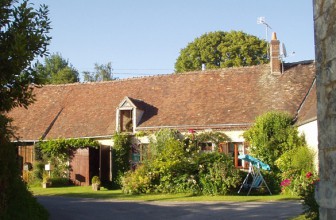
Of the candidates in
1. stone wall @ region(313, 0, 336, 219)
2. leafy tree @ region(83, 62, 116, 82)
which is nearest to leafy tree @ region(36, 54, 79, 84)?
leafy tree @ region(83, 62, 116, 82)

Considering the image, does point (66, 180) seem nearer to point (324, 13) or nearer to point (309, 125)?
point (309, 125)

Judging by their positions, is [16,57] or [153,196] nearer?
[16,57]

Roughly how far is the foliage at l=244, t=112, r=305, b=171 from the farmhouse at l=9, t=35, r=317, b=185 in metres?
0.61

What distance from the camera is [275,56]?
87.4 feet

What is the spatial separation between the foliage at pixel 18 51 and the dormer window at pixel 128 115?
18.5 meters

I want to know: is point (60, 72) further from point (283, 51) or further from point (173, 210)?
point (173, 210)

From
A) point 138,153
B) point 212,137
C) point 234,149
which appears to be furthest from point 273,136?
point 138,153

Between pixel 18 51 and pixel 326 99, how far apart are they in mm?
4991

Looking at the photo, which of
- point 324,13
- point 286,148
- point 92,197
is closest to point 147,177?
point 92,197

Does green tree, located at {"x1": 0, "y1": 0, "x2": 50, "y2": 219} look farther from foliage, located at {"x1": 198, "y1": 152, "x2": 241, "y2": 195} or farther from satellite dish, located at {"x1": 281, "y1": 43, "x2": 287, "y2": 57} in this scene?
satellite dish, located at {"x1": 281, "y1": 43, "x2": 287, "y2": 57}

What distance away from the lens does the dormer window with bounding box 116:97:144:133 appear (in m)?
26.5

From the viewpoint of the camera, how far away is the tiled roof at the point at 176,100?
25125 millimetres

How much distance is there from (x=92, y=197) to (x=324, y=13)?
1830 cm

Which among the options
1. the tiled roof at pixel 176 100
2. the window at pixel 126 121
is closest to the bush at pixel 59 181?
the tiled roof at pixel 176 100
